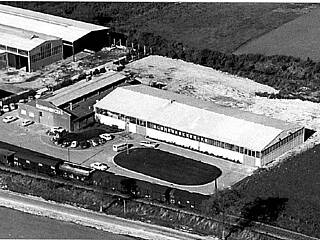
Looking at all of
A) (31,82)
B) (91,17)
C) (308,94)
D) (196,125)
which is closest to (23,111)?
(31,82)

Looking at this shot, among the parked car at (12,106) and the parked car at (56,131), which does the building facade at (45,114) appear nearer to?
the parked car at (56,131)

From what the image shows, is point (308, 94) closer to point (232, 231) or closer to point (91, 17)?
point (232, 231)

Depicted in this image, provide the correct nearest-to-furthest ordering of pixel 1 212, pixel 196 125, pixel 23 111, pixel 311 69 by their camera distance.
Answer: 1. pixel 1 212
2. pixel 196 125
3. pixel 23 111
4. pixel 311 69

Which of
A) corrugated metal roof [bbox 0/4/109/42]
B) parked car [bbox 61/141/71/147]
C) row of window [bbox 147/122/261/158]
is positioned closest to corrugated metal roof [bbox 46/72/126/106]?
parked car [bbox 61/141/71/147]

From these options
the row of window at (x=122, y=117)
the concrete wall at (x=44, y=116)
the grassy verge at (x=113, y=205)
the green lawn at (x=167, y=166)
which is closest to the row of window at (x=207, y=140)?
the row of window at (x=122, y=117)

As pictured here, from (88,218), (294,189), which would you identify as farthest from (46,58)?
(294,189)
